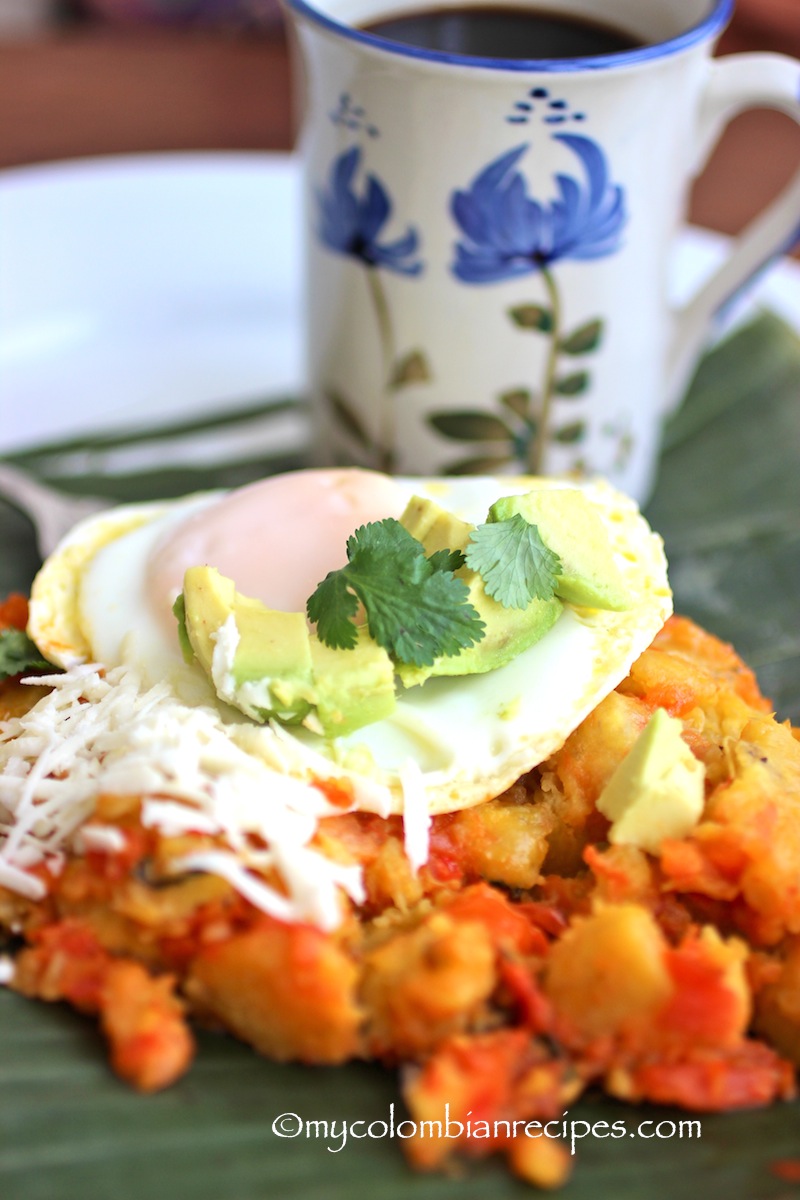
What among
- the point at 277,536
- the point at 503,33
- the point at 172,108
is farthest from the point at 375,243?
the point at 172,108

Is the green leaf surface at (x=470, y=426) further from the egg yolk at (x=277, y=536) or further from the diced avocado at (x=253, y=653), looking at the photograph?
the diced avocado at (x=253, y=653)

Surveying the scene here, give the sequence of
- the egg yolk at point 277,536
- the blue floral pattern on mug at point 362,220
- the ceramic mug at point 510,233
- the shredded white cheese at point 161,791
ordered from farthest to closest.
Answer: the blue floral pattern on mug at point 362,220 → the ceramic mug at point 510,233 → the egg yolk at point 277,536 → the shredded white cheese at point 161,791

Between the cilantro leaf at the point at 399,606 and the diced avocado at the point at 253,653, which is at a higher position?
the cilantro leaf at the point at 399,606

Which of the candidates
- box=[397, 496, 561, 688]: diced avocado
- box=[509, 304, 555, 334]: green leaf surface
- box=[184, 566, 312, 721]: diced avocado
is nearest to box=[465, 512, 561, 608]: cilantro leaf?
box=[397, 496, 561, 688]: diced avocado

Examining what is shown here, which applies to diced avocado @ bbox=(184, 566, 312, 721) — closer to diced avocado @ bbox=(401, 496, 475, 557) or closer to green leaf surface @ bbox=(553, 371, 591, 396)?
diced avocado @ bbox=(401, 496, 475, 557)

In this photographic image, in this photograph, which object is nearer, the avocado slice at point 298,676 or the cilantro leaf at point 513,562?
the avocado slice at point 298,676

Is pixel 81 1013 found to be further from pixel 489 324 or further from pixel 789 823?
pixel 489 324

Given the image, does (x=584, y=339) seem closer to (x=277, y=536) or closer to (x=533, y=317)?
(x=533, y=317)

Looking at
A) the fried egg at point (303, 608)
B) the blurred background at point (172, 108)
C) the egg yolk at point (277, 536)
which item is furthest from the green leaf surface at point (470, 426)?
the blurred background at point (172, 108)
